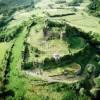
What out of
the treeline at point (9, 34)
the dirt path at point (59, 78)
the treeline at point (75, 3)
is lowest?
the dirt path at point (59, 78)

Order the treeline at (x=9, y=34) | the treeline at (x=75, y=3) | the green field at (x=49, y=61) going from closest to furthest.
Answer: the green field at (x=49, y=61)
the treeline at (x=9, y=34)
the treeline at (x=75, y=3)

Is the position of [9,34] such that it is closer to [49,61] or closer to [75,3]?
[49,61]

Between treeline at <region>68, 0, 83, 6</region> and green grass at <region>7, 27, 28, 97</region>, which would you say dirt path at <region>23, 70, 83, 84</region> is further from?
treeline at <region>68, 0, 83, 6</region>

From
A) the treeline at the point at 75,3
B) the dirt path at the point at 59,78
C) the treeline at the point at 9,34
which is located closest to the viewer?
the dirt path at the point at 59,78

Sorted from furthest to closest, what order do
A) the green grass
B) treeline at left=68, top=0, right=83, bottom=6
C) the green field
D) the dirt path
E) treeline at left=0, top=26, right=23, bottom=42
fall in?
1. treeline at left=68, top=0, right=83, bottom=6
2. treeline at left=0, top=26, right=23, bottom=42
3. the dirt path
4. the green grass
5. the green field

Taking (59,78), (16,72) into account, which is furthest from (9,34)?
(59,78)

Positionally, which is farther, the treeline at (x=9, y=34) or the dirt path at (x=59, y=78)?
the treeline at (x=9, y=34)

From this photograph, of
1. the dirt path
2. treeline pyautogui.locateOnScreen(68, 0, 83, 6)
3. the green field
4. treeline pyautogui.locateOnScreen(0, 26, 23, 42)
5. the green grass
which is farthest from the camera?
treeline pyautogui.locateOnScreen(68, 0, 83, 6)

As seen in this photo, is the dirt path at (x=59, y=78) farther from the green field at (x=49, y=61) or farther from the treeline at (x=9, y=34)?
the treeline at (x=9, y=34)

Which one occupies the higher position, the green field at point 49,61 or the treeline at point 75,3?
the treeline at point 75,3

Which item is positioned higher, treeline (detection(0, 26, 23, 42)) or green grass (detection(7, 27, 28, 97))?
treeline (detection(0, 26, 23, 42))

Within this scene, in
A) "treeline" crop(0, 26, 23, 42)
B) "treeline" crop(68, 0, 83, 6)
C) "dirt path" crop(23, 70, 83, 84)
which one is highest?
"treeline" crop(68, 0, 83, 6)

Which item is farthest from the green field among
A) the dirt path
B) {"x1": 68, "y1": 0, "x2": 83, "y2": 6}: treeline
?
{"x1": 68, "y1": 0, "x2": 83, "y2": 6}: treeline

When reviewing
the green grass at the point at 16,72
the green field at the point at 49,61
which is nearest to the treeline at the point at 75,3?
the green field at the point at 49,61
